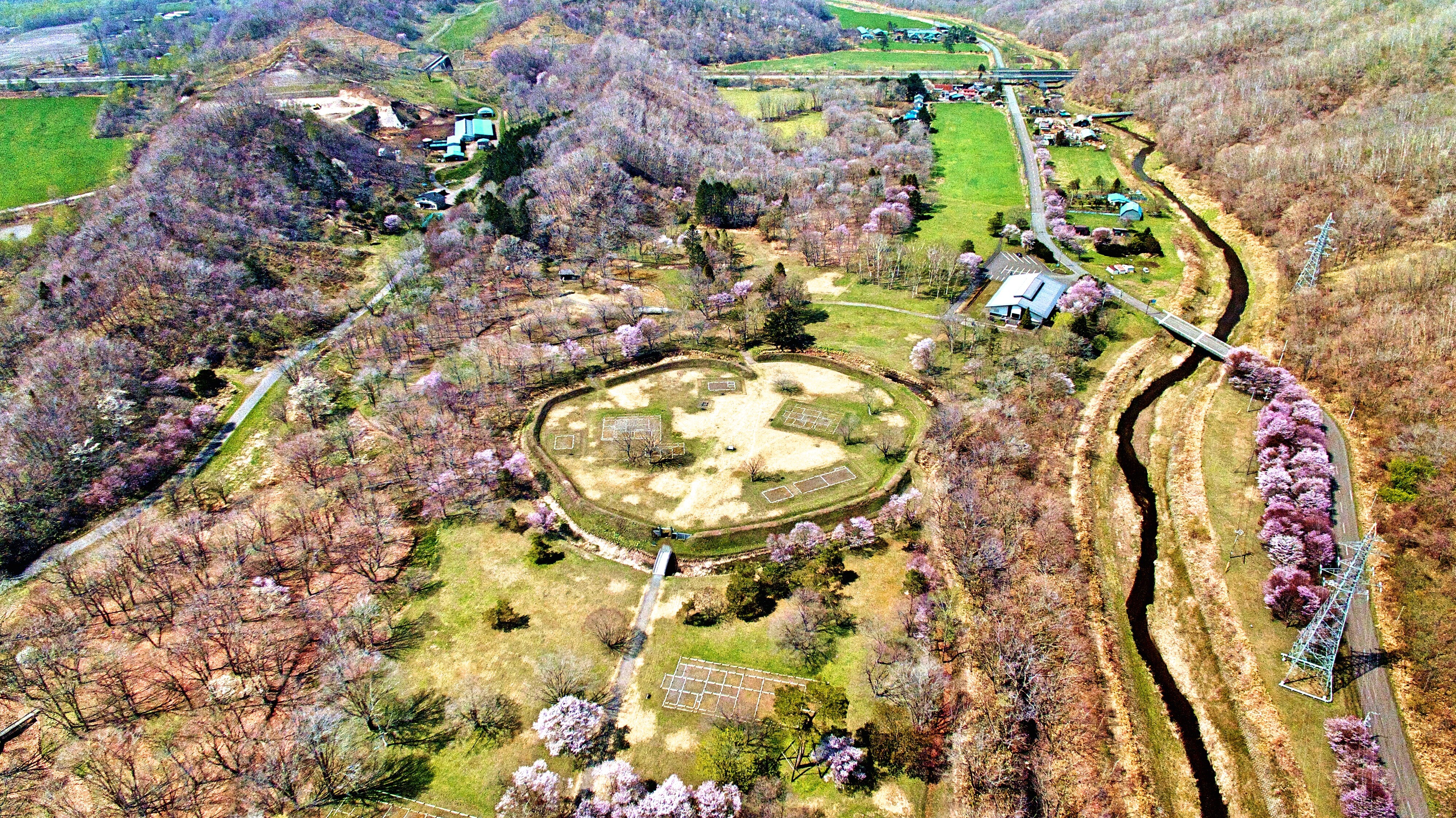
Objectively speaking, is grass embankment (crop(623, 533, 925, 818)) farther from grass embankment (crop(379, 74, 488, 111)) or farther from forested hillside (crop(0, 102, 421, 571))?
grass embankment (crop(379, 74, 488, 111))

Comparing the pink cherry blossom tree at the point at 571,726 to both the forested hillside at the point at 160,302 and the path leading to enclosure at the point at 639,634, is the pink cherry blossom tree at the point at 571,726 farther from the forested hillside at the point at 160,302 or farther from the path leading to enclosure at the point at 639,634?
the forested hillside at the point at 160,302

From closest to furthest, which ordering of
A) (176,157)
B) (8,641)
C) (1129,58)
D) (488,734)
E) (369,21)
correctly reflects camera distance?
(488,734), (8,641), (176,157), (1129,58), (369,21)

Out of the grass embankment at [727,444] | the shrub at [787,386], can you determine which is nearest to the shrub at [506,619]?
the grass embankment at [727,444]

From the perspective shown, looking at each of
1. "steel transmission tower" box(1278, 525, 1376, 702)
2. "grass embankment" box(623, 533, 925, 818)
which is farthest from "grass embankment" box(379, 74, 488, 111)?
"steel transmission tower" box(1278, 525, 1376, 702)

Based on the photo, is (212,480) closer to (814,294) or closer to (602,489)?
(602,489)

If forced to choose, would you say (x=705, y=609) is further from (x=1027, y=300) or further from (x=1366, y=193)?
(x=1366, y=193)

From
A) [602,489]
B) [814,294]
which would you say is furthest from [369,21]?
[602,489]
